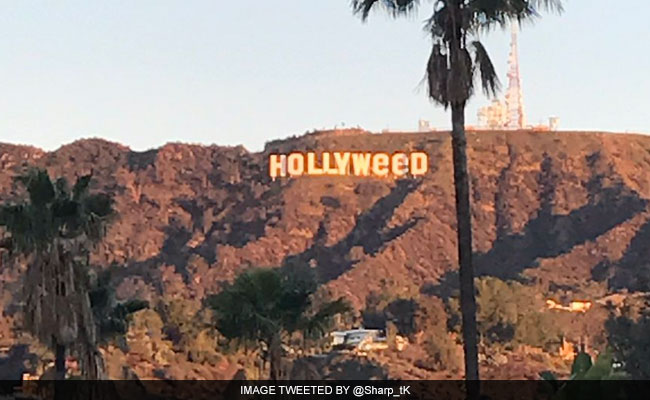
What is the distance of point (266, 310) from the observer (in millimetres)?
22047

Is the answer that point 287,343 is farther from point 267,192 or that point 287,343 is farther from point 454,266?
point 267,192

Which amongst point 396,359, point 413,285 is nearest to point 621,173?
point 413,285

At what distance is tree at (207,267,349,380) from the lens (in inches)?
864

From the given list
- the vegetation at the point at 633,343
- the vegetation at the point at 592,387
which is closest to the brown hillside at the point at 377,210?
the vegetation at the point at 633,343

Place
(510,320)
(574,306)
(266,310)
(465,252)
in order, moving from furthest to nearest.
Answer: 1. (574,306)
2. (510,320)
3. (266,310)
4. (465,252)

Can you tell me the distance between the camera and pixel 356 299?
95.0 metres

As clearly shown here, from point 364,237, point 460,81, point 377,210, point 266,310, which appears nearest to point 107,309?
point 266,310

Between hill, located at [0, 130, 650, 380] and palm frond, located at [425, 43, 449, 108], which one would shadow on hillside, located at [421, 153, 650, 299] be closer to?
hill, located at [0, 130, 650, 380]

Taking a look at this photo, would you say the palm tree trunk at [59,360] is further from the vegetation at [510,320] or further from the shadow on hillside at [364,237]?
the shadow on hillside at [364,237]

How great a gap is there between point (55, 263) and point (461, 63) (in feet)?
23.7

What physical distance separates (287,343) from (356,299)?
233 feet

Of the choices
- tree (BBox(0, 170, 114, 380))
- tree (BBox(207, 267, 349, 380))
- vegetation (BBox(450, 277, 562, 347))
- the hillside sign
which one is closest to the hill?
the hillside sign

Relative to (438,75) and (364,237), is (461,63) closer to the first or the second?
(438,75)

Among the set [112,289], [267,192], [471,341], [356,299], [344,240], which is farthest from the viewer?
[267,192]
